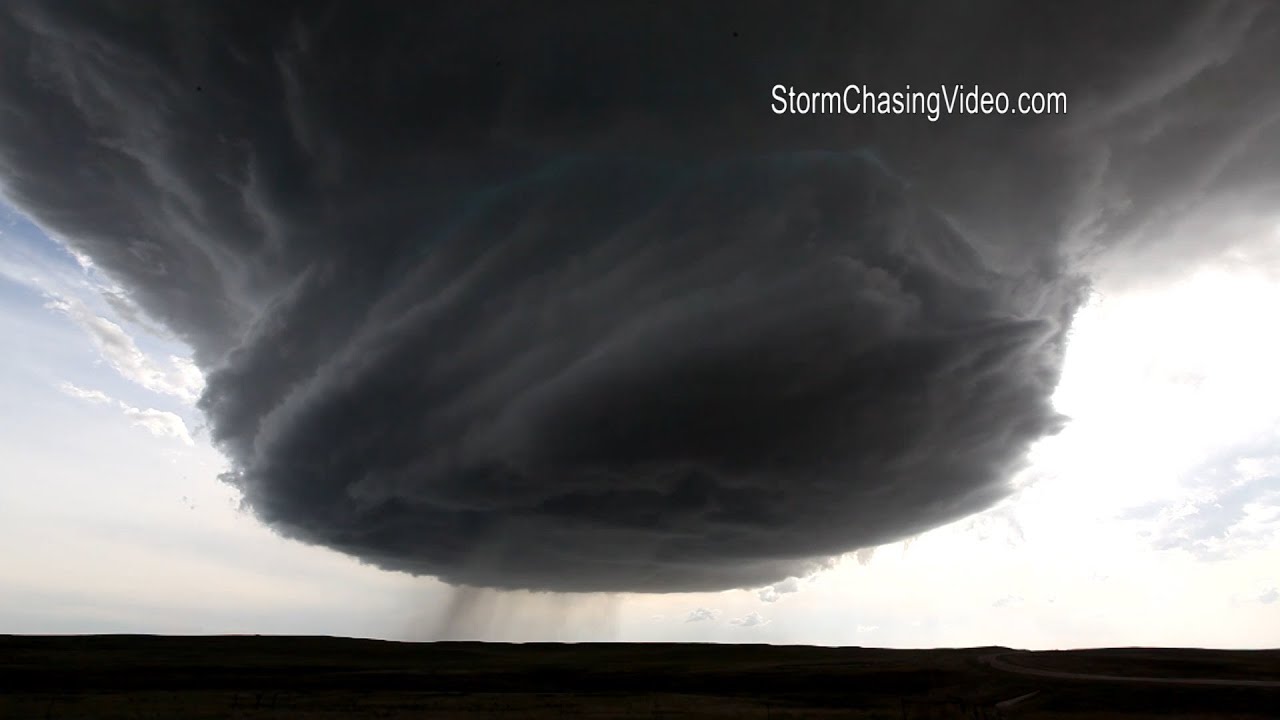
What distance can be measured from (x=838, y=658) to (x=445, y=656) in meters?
80.3

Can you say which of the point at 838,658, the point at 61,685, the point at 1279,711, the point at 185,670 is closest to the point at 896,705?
the point at 1279,711

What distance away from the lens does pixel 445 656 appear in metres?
166

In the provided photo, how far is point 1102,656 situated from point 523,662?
111142mm

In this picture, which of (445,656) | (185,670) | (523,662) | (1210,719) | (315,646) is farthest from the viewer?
(315,646)

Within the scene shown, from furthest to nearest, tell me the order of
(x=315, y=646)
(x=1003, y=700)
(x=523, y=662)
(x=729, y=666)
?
(x=315, y=646) < (x=523, y=662) < (x=729, y=666) < (x=1003, y=700)

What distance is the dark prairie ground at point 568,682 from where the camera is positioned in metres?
69.8

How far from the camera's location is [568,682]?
369ft

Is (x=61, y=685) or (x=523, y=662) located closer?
(x=61, y=685)

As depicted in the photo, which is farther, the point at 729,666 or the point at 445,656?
the point at 445,656

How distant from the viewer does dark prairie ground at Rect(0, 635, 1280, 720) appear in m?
69.8

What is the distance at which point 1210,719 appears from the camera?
7681 centimetres

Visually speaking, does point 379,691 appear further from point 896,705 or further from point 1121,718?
point 1121,718

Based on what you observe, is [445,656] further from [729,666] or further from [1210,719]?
[1210,719]

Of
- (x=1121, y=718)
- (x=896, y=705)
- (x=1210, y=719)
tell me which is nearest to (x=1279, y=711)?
(x=1210, y=719)
